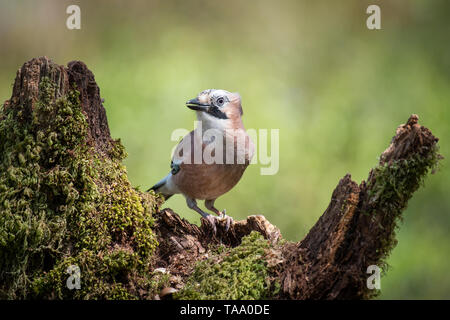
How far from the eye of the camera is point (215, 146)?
438 cm

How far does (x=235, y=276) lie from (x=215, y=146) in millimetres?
1598

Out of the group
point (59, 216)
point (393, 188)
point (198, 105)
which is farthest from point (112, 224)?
point (393, 188)

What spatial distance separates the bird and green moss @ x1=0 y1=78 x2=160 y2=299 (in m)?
1.24

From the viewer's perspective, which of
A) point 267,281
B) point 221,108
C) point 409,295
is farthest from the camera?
point 409,295

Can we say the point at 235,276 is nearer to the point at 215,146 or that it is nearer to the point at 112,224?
the point at 112,224

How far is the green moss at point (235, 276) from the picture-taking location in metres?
2.95

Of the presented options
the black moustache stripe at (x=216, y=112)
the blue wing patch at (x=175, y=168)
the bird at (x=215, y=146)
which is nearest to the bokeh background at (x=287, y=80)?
the blue wing patch at (x=175, y=168)

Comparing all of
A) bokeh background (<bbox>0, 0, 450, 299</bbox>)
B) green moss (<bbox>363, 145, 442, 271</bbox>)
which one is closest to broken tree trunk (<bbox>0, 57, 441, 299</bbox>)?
green moss (<bbox>363, 145, 442, 271</bbox>)

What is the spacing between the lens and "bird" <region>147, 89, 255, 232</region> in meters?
4.35

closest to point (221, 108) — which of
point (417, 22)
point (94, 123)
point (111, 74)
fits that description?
point (94, 123)

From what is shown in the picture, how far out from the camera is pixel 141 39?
7.39 meters

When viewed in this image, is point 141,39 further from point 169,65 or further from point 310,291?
point 310,291

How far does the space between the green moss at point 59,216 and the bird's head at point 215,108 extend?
4.36ft

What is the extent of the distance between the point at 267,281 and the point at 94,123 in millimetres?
1663
